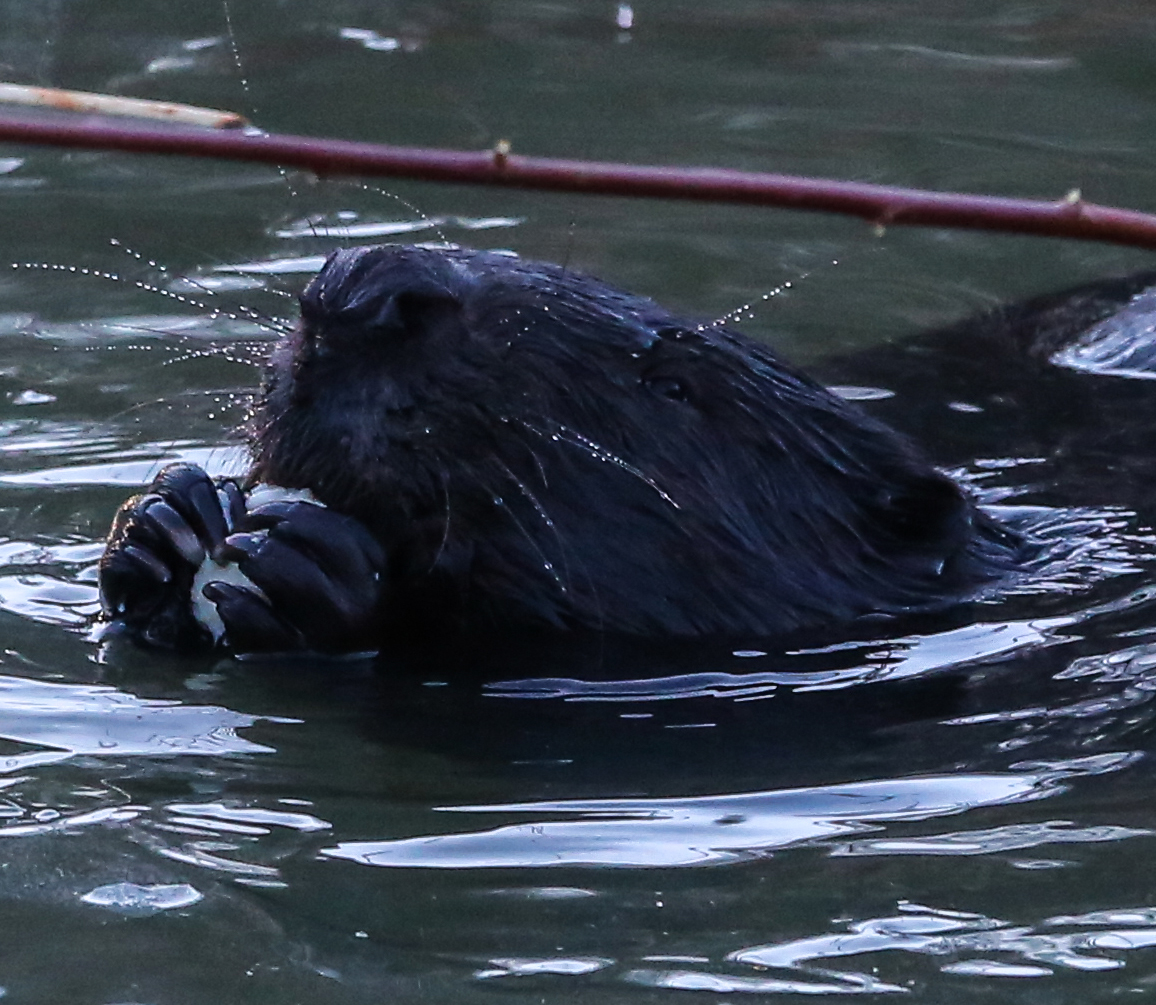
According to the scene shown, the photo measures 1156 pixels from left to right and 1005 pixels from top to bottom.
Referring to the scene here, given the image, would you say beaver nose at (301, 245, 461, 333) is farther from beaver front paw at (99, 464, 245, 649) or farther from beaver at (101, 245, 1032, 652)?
beaver front paw at (99, 464, 245, 649)

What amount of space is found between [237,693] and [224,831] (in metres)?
0.57

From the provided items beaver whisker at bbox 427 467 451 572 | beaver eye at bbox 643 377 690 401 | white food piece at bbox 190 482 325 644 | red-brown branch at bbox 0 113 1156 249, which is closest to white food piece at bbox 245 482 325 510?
white food piece at bbox 190 482 325 644

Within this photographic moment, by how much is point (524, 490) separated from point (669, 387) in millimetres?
379

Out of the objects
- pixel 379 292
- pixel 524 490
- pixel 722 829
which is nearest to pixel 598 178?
Answer: pixel 722 829

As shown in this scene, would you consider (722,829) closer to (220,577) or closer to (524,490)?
(524,490)

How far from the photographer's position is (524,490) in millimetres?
3131

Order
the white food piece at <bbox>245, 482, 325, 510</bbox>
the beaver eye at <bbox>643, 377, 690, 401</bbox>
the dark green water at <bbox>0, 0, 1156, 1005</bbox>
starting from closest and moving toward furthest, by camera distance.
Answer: the dark green water at <bbox>0, 0, 1156, 1005</bbox>, the white food piece at <bbox>245, 482, 325, 510</bbox>, the beaver eye at <bbox>643, 377, 690, 401</bbox>

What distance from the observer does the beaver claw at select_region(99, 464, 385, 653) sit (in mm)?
3102

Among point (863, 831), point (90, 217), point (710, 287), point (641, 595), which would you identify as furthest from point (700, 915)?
point (90, 217)

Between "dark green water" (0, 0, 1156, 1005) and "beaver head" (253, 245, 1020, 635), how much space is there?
0.40 ft

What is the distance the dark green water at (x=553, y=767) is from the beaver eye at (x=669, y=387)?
15.3 inches

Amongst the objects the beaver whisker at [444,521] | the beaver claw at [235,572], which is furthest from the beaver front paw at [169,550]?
the beaver whisker at [444,521]

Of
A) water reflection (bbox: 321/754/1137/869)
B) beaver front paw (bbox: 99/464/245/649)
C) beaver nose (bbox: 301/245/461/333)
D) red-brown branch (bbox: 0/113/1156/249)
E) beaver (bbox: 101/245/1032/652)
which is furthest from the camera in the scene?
beaver front paw (bbox: 99/464/245/649)

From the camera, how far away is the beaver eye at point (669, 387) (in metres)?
3.39
